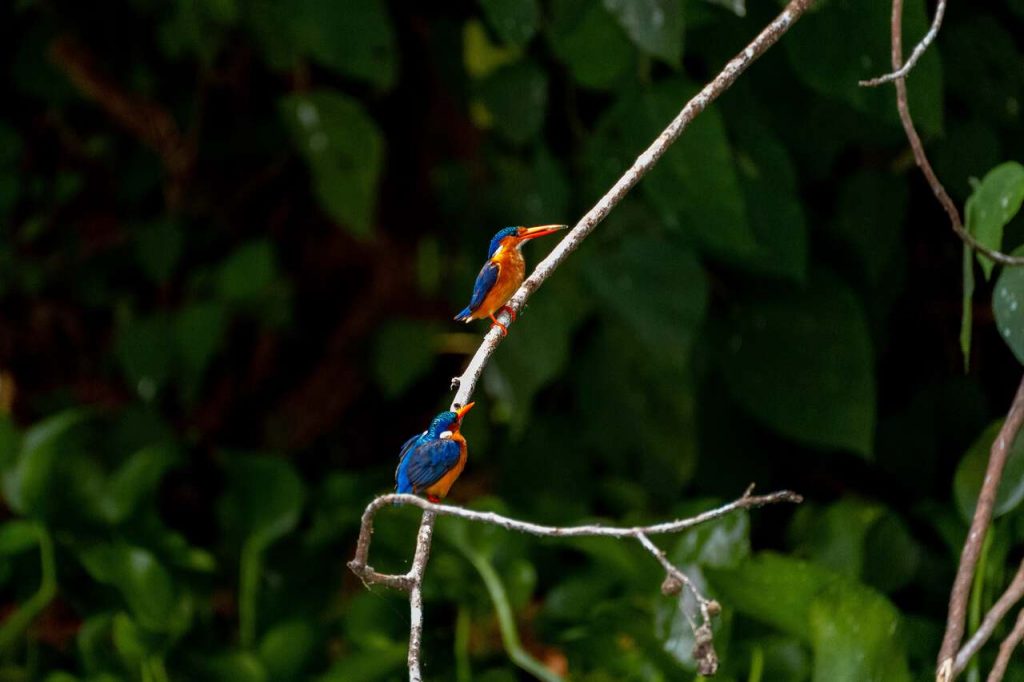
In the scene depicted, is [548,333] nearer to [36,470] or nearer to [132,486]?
[132,486]

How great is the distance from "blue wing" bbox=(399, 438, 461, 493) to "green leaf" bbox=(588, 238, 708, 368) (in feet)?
2.93

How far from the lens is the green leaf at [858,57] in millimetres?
1390

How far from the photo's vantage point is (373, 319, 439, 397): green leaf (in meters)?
2.39

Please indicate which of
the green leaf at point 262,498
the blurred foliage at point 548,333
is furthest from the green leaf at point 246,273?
the green leaf at point 262,498

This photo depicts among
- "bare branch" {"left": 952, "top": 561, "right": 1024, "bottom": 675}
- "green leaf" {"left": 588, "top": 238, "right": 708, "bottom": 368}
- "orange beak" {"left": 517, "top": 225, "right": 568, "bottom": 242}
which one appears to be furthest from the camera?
"green leaf" {"left": 588, "top": 238, "right": 708, "bottom": 368}

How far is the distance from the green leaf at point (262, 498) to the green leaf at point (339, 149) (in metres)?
0.45

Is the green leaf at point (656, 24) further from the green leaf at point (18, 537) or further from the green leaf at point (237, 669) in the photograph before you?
the green leaf at point (18, 537)

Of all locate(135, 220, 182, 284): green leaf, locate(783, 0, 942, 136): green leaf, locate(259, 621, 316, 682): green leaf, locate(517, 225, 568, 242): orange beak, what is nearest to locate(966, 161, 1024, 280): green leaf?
locate(783, 0, 942, 136): green leaf

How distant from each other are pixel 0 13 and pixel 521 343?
5.30 ft

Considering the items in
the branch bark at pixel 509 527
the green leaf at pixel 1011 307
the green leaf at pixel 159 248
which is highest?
the green leaf at pixel 159 248

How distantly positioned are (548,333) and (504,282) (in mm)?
940

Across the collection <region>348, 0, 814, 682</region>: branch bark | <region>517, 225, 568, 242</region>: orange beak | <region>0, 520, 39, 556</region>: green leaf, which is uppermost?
<region>517, 225, 568, 242</region>: orange beak

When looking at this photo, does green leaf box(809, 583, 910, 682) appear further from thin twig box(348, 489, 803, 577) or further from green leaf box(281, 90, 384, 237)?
green leaf box(281, 90, 384, 237)

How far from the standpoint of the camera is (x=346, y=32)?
5.97ft
